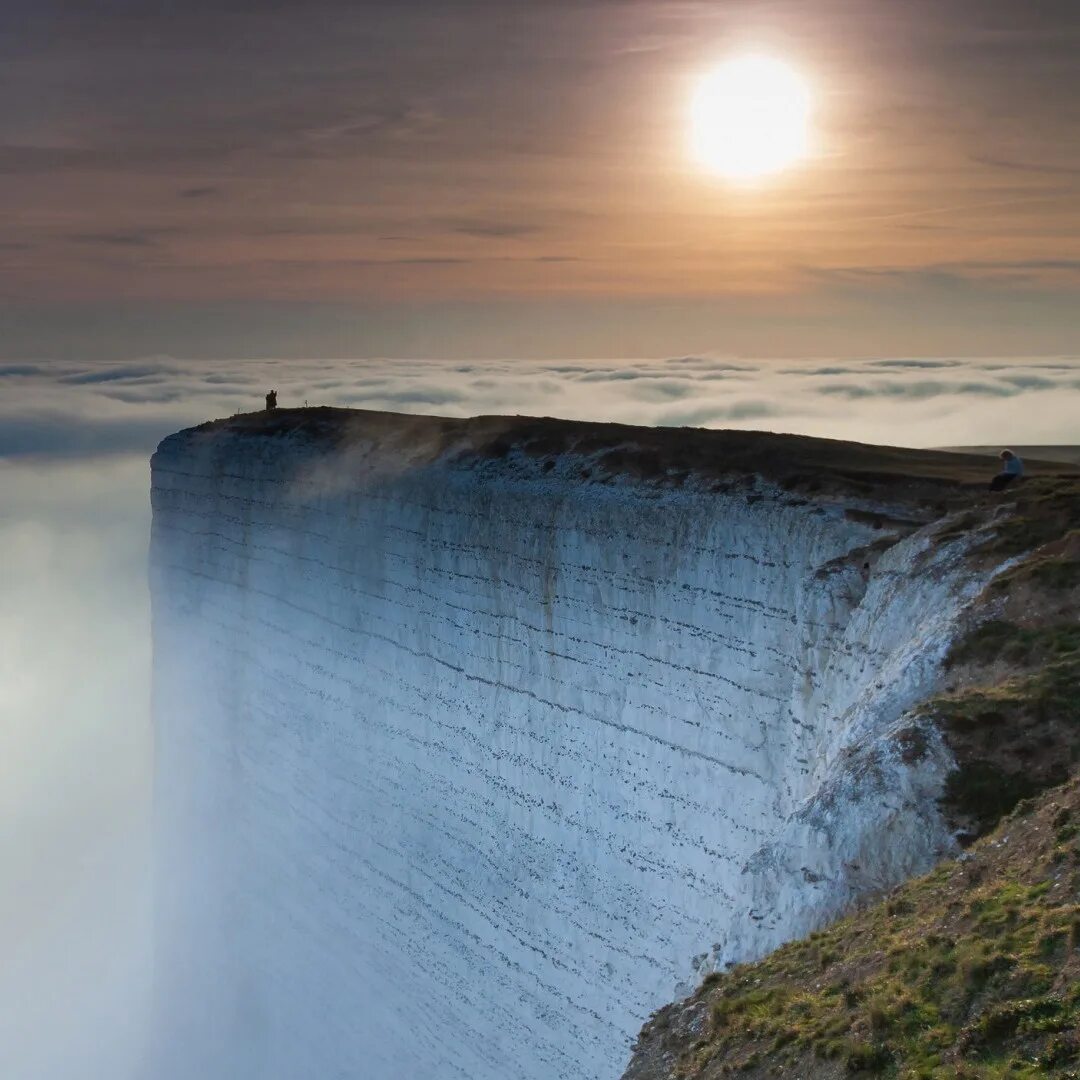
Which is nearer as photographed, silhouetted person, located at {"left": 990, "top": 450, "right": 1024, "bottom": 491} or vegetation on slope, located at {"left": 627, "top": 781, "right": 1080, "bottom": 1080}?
vegetation on slope, located at {"left": 627, "top": 781, "right": 1080, "bottom": 1080}

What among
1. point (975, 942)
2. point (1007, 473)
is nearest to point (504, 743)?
point (1007, 473)

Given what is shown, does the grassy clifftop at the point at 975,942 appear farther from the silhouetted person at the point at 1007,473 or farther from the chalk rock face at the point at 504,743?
the silhouetted person at the point at 1007,473

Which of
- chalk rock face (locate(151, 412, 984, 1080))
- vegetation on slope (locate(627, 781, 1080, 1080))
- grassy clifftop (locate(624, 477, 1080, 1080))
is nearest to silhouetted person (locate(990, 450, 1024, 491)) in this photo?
chalk rock face (locate(151, 412, 984, 1080))

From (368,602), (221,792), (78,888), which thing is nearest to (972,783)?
(368,602)

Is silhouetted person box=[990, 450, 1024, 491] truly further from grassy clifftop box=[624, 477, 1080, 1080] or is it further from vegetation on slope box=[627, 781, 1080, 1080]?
vegetation on slope box=[627, 781, 1080, 1080]

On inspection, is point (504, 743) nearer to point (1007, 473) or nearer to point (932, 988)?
point (1007, 473)

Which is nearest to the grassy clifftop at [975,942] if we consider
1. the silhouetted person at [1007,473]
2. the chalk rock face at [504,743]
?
the chalk rock face at [504,743]
